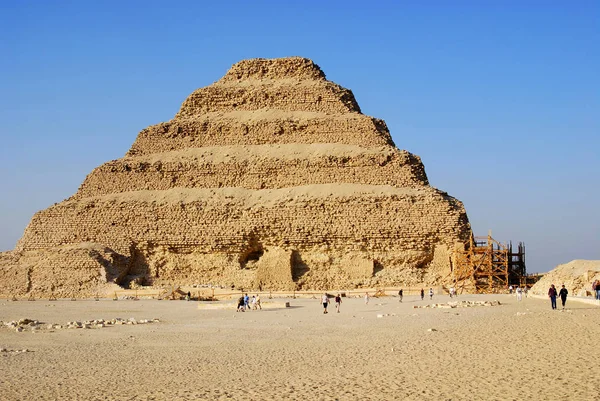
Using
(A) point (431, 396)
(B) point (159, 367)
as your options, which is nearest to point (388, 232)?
(B) point (159, 367)

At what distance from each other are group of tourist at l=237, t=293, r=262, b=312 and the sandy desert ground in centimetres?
540

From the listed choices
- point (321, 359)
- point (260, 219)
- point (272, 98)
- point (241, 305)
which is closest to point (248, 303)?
point (241, 305)

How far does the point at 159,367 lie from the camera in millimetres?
14977

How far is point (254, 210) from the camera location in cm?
4784

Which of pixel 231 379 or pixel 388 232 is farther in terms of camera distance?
pixel 388 232

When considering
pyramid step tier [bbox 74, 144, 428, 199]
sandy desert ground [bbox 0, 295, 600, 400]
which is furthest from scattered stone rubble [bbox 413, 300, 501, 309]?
pyramid step tier [bbox 74, 144, 428, 199]

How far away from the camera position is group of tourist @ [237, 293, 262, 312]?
3084 centimetres

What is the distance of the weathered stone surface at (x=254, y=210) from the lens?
148 ft

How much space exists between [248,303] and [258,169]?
61.8 feet

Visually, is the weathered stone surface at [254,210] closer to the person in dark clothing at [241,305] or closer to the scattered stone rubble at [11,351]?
the person in dark clothing at [241,305]

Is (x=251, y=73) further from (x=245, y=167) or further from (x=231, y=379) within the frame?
(x=231, y=379)

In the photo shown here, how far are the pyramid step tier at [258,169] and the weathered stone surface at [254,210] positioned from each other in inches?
2.9

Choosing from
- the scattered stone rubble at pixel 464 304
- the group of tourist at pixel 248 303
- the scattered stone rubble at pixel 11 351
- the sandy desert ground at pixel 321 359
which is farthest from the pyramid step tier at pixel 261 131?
the scattered stone rubble at pixel 11 351

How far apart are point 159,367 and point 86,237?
35898 millimetres
